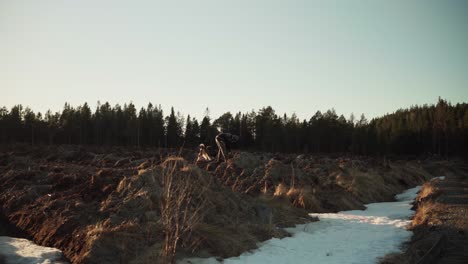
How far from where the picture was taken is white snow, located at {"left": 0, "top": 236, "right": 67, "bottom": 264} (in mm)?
5750

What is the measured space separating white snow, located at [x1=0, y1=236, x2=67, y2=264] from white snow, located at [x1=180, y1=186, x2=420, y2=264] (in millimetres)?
2303

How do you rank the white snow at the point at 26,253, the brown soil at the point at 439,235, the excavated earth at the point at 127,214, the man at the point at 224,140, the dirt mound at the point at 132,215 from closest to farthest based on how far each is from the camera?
1. the white snow at the point at 26,253
2. the dirt mound at the point at 132,215
3. the excavated earth at the point at 127,214
4. the brown soil at the point at 439,235
5. the man at the point at 224,140

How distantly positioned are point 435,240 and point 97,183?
8093 millimetres

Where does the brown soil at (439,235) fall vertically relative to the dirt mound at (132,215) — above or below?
below

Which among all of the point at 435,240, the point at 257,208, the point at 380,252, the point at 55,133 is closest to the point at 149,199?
the point at 257,208

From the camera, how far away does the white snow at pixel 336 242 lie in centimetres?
699

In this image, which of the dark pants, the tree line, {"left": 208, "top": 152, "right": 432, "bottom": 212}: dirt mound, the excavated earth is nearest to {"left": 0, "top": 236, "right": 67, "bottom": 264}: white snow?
the excavated earth

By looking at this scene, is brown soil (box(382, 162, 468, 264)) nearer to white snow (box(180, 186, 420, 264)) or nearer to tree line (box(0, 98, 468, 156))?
white snow (box(180, 186, 420, 264))

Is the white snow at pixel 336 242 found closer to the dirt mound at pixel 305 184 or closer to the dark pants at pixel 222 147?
the dirt mound at pixel 305 184

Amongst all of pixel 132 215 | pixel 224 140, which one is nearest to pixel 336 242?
pixel 132 215

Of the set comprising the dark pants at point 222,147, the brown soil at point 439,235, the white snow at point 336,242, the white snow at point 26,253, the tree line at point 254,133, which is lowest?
the white snow at point 336,242

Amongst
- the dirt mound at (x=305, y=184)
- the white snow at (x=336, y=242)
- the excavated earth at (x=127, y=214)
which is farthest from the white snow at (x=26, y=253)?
the dirt mound at (x=305, y=184)

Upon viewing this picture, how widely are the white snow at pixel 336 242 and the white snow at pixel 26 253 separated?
2.30 metres

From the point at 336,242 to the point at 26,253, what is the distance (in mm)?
6580
